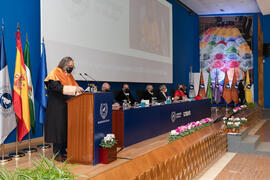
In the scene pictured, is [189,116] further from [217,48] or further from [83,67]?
[217,48]

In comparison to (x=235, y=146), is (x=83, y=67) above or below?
above

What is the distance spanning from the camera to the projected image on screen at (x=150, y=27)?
25.5 feet

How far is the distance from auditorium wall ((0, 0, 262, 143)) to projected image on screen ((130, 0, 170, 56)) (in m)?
1.19

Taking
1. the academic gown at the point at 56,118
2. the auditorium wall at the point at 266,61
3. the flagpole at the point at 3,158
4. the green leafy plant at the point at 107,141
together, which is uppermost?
the auditorium wall at the point at 266,61

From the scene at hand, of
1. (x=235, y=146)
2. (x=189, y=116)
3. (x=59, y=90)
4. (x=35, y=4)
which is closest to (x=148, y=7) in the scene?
(x=189, y=116)

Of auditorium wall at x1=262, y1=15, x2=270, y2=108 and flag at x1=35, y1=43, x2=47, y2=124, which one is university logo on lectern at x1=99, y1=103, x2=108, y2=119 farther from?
auditorium wall at x1=262, y1=15, x2=270, y2=108

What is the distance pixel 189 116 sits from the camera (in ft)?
24.4

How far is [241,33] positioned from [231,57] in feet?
3.75

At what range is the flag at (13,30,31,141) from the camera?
414cm

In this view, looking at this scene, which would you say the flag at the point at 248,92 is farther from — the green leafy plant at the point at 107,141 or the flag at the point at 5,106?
the flag at the point at 5,106

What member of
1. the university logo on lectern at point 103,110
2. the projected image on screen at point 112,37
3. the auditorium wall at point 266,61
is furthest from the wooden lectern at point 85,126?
the auditorium wall at point 266,61

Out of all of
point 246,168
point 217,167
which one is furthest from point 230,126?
point 217,167

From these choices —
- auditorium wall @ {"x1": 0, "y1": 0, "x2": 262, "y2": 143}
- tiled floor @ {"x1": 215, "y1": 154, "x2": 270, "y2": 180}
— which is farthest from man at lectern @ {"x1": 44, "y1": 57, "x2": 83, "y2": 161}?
tiled floor @ {"x1": 215, "y1": 154, "x2": 270, "y2": 180}

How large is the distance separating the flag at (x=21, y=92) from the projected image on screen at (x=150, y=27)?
3822mm
